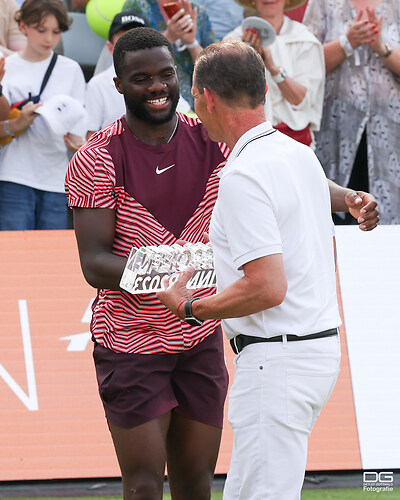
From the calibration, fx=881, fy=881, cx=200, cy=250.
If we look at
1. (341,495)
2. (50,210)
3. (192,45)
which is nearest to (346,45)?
(192,45)

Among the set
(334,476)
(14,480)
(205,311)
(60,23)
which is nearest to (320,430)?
(334,476)

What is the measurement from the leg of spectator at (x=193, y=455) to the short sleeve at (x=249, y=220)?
1145 mm

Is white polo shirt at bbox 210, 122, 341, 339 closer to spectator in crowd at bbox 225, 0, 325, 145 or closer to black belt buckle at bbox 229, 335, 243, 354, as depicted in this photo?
black belt buckle at bbox 229, 335, 243, 354

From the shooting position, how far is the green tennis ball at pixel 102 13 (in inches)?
260

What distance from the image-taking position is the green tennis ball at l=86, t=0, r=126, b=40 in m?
6.61

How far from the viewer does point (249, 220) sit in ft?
8.58

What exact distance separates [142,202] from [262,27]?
3.20 meters

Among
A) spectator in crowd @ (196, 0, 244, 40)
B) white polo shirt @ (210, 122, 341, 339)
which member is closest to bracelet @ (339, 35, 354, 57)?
spectator in crowd @ (196, 0, 244, 40)

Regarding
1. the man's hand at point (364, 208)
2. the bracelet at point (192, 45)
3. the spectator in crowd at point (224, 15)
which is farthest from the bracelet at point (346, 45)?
the man's hand at point (364, 208)

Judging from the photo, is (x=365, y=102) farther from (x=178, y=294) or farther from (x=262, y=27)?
(x=178, y=294)

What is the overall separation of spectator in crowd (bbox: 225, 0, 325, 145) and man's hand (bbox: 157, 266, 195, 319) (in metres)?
3.64

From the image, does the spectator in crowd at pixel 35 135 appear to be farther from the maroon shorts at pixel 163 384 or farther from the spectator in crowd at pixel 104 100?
the maroon shorts at pixel 163 384

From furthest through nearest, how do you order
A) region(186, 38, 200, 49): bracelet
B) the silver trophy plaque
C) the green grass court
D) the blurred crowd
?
region(186, 38, 200, 49): bracelet < the blurred crowd < the green grass court < the silver trophy plaque

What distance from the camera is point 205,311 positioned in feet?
9.10
